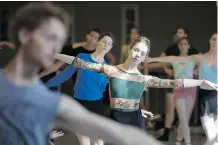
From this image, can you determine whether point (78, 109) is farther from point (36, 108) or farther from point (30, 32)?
point (30, 32)

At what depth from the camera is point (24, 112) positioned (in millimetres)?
1448

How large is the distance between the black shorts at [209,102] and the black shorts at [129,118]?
1.31 m

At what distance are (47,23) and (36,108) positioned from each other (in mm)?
238

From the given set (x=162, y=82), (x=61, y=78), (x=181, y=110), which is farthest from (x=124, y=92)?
(x=181, y=110)

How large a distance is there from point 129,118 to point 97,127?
2940 millimetres

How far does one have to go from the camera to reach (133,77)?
14.1 feet

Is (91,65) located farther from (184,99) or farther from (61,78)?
(184,99)

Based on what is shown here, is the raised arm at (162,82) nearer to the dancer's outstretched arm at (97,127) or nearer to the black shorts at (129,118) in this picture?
the black shorts at (129,118)

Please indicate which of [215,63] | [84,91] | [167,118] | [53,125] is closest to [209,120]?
[215,63]

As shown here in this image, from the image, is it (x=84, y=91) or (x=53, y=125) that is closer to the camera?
(x=53, y=125)

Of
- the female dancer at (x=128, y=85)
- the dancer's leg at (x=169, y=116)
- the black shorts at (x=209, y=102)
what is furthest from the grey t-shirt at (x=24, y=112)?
the dancer's leg at (x=169, y=116)

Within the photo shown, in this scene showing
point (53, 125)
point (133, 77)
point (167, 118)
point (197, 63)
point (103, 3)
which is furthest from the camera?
point (103, 3)

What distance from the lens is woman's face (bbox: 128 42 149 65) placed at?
173 inches

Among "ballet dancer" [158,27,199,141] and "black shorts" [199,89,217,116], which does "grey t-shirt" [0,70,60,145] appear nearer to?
"black shorts" [199,89,217,116]
